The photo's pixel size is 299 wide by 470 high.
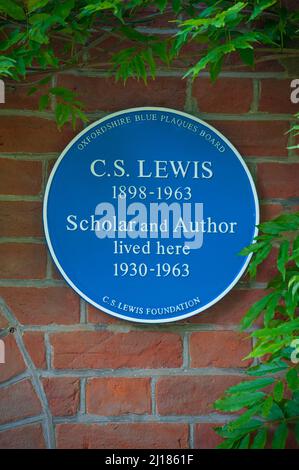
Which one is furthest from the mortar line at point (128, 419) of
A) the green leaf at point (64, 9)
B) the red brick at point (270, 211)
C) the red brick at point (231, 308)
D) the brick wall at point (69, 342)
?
the green leaf at point (64, 9)

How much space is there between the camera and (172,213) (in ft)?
4.84

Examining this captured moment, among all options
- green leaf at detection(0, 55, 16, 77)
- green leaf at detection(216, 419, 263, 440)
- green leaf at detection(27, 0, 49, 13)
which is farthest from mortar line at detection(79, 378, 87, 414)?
green leaf at detection(27, 0, 49, 13)

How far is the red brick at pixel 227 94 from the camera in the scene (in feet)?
4.91

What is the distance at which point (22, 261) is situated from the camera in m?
1.49

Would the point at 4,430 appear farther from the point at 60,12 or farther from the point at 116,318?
the point at 60,12

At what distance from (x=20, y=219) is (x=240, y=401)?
61cm

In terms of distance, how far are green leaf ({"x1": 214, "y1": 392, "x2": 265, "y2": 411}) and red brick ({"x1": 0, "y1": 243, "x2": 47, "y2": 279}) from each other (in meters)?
0.49

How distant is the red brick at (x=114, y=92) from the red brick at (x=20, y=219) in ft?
0.83

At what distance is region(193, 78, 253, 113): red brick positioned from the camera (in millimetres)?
1498

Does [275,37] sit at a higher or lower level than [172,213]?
higher

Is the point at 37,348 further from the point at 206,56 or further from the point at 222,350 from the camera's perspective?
the point at 206,56

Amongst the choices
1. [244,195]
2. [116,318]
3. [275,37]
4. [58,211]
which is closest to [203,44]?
[275,37]

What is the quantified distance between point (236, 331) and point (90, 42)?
0.71m

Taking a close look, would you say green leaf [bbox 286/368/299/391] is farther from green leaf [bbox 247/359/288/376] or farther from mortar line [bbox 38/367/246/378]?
mortar line [bbox 38/367/246/378]
